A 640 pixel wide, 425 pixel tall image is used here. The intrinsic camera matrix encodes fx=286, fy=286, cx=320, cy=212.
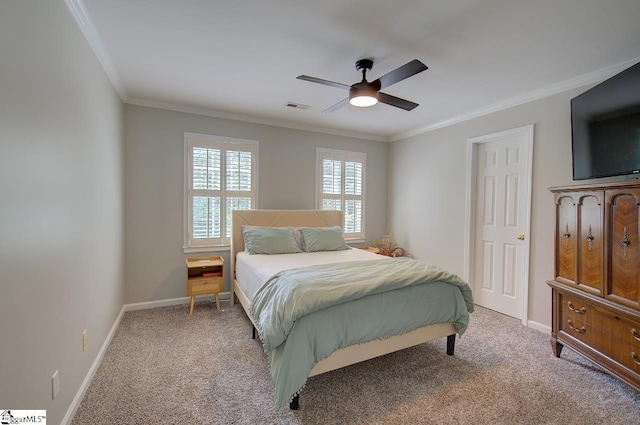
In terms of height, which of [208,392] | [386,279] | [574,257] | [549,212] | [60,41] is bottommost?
[208,392]

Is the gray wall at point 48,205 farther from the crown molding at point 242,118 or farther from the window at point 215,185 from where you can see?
the window at point 215,185

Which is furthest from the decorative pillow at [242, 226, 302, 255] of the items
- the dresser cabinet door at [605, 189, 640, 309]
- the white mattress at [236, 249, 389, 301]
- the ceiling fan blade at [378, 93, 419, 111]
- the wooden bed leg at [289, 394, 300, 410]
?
the dresser cabinet door at [605, 189, 640, 309]

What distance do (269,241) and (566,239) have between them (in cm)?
309

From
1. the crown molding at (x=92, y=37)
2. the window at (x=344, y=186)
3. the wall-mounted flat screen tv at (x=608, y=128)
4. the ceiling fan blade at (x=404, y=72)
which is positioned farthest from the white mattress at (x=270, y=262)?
the crown molding at (x=92, y=37)

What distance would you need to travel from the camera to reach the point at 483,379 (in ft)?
7.48

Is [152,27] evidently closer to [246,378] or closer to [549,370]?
[246,378]

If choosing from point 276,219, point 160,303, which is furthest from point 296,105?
point 160,303

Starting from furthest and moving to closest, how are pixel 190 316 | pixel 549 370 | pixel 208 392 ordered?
pixel 190 316, pixel 549 370, pixel 208 392

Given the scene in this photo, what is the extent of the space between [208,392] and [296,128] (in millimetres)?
3712

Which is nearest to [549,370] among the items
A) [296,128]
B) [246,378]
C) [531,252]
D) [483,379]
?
[483,379]

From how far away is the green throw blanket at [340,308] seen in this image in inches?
72.7

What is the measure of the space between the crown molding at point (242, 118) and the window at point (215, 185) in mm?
319

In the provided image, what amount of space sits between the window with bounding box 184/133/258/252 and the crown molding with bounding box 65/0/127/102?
1151 mm

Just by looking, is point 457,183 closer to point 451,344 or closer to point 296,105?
point 451,344
